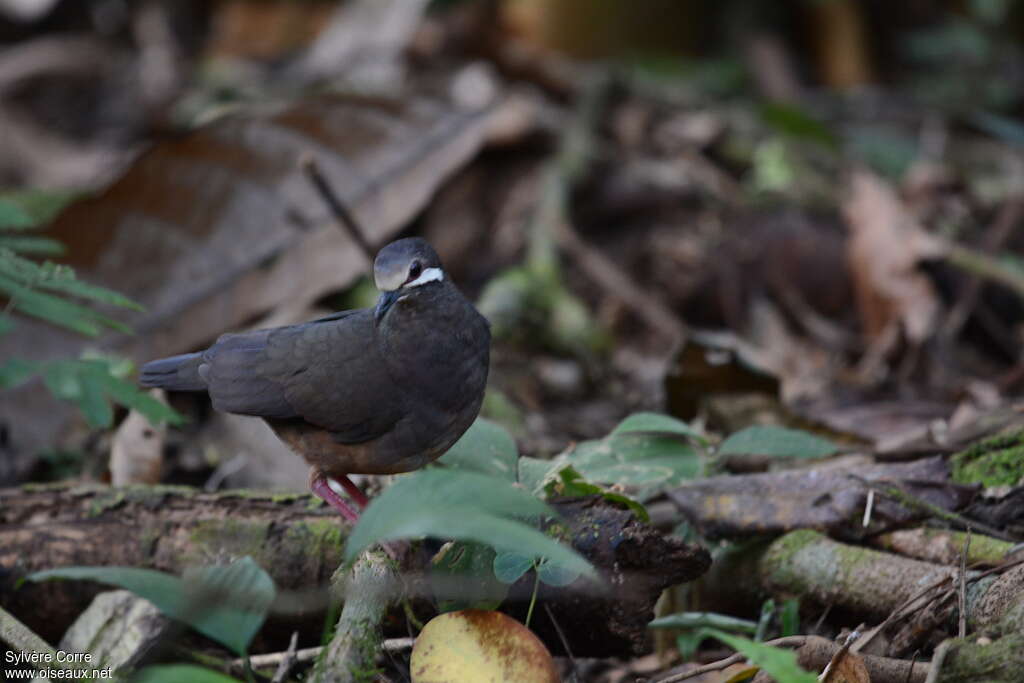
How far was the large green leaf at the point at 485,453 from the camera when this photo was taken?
307 cm

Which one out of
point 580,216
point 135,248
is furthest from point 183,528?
point 580,216

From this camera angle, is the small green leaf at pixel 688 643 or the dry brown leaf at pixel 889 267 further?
the dry brown leaf at pixel 889 267

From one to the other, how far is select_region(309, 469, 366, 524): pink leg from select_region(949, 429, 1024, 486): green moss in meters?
1.70

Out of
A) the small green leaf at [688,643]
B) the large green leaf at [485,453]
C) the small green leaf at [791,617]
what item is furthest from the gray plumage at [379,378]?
the small green leaf at [791,617]

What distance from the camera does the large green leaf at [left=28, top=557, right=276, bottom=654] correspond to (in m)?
2.08

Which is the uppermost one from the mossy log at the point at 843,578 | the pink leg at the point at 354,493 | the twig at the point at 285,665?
the pink leg at the point at 354,493

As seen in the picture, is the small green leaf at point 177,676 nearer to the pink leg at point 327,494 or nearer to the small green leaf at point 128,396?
the pink leg at point 327,494

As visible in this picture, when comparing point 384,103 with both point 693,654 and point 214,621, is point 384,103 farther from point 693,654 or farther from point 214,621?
point 214,621

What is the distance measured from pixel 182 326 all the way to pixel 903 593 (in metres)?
3.27

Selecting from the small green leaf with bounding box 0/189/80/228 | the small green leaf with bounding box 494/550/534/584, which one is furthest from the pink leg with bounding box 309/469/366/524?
the small green leaf with bounding box 0/189/80/228

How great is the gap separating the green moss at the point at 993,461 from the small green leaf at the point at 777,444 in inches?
14.0

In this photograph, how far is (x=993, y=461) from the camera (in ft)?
10.5

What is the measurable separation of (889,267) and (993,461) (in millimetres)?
2814

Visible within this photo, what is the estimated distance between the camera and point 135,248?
16.9 ft
